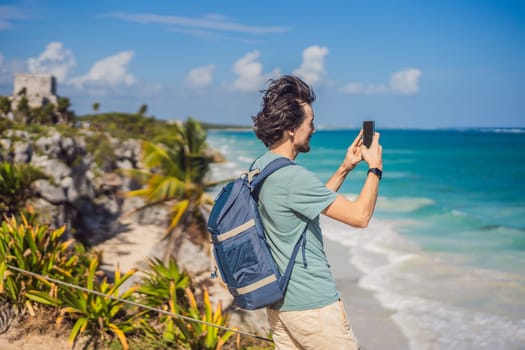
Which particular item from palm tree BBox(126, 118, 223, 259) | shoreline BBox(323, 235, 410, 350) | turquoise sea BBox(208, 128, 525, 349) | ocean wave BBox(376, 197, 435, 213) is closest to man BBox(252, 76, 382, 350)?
shoreline BBox(323, 235, 410, 350)

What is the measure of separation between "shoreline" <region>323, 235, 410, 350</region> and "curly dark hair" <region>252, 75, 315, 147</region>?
6.37 metres

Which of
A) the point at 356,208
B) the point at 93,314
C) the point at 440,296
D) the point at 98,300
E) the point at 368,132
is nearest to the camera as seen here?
the point at 356,208

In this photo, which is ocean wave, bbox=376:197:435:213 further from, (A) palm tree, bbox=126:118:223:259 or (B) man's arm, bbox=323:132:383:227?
(B) man's arm, bbox=323:132:383:227

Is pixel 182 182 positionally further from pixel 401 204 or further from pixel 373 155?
pixel 401 204

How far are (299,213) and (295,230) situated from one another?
0.28 feet

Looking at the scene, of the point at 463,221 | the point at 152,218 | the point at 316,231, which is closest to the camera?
the point at 316,231

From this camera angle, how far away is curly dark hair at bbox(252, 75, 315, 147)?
2125mm

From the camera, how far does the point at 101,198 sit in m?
17.8

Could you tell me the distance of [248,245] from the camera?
2096 mm

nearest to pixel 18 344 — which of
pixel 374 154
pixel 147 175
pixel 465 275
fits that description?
pixel 374 154

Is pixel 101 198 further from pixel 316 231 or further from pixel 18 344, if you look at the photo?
pixel 316 231

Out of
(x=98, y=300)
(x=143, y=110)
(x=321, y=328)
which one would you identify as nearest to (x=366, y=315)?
(x=98, y=300)

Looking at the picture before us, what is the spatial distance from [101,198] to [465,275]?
12.0m

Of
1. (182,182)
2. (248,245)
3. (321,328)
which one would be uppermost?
(248,245)
